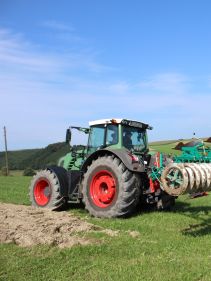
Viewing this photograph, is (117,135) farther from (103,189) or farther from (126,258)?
(126,258)

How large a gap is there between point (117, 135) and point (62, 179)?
1.88m

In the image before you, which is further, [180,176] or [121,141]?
[121,141]

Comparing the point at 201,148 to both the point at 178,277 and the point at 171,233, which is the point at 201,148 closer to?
the point at 171,233

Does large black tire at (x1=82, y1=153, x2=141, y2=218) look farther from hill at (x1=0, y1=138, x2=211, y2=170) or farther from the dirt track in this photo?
hill at (x1=0, y1=138, x2=211, y2=170)

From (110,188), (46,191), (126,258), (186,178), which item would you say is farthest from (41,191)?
(126,258)

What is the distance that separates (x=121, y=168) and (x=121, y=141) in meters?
0.98

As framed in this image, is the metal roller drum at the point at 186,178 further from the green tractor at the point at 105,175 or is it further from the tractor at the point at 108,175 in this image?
the green tractor at the point at 105,175

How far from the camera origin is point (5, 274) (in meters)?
5.80

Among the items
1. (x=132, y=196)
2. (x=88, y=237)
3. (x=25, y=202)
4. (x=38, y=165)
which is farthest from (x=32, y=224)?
(x=38, y=165)

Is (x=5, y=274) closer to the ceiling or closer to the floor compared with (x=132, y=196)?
closer to the floor

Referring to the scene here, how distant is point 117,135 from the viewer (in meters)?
10.9

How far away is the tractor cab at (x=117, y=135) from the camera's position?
1083 cm

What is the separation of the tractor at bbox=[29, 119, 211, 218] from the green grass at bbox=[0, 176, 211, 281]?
1.12 metres

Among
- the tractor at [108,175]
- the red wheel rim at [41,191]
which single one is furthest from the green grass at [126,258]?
the red wheel rim at [41,191]
